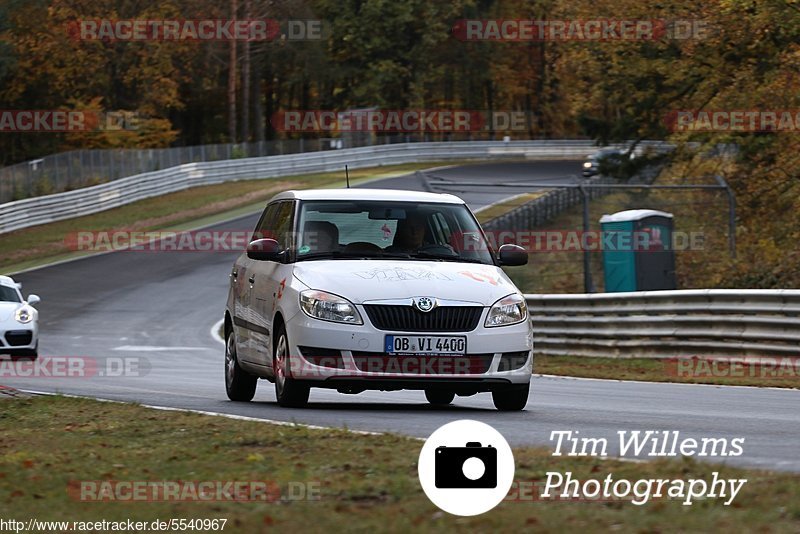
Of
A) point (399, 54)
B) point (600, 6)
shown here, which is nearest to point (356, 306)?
point (600, 6)

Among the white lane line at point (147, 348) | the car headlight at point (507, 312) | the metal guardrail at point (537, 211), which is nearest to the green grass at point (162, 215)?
the white lane line at point (147, 348)

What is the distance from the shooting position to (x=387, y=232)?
12.2m

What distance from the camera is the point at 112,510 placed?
6.63 meters

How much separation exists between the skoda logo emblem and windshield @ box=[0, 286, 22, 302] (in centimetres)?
1304

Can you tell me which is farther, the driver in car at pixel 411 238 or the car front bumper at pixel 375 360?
the driver in car at pixel 411 238

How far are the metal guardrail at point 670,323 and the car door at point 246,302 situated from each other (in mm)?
7133

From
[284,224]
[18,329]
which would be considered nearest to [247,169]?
[18,329]

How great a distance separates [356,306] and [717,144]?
2217 centimetres

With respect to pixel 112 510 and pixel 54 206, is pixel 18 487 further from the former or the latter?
pixel 54 206

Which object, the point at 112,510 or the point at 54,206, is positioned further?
the point at 54,206

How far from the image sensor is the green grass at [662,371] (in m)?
15.9

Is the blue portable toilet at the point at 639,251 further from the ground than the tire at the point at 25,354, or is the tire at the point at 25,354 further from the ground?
the blue portable toilet at the point at 639,251

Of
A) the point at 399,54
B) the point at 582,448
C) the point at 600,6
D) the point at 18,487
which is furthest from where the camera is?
the point at 399,54

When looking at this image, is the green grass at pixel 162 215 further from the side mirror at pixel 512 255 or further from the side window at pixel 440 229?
the side mirror at pixel 512 255
